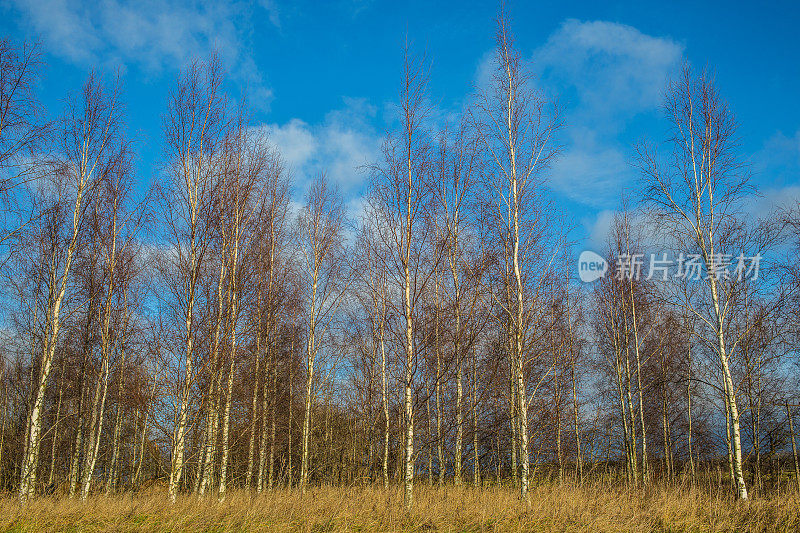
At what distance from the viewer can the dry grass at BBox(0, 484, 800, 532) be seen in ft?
22.5

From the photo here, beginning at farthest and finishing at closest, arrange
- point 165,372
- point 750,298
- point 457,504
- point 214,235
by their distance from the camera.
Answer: point 750,298 → point 214,235 → point 165,372 → point 457,504

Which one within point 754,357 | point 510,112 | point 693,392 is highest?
point 510,112

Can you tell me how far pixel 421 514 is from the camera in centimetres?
763

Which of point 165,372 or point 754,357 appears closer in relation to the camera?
point 165,372

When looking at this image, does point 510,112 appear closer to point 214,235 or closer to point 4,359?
point 214,235

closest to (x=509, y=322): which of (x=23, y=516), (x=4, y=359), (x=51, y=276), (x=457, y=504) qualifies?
(x=457, y=504)

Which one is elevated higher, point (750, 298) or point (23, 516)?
point (750, 298)

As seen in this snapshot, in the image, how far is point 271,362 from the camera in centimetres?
1553

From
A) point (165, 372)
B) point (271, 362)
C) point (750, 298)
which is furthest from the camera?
point (271, 362)

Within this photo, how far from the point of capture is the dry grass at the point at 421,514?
22.5 ft

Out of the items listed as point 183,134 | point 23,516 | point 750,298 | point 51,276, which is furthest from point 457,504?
point 750,298

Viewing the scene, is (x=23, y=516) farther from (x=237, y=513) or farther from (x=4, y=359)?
(x=4, y=359)

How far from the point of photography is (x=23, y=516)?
22.8 ft

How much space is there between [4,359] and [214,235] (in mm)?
24240
